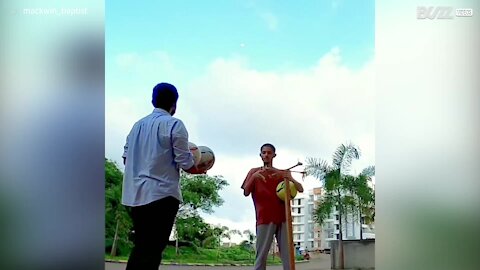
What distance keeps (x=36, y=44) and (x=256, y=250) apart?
2.48 feet

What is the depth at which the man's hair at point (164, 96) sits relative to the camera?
2408 mm

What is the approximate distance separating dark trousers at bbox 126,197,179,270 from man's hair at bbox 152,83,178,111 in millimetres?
235

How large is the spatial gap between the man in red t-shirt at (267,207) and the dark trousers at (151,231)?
204 mm

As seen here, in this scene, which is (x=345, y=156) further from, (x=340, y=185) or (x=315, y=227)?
(x=315, y=227)

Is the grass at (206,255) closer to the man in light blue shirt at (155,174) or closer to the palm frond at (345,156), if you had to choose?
the man in light blue shirt at (155,174)

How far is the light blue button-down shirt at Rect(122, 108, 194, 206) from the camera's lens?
2.39 metres

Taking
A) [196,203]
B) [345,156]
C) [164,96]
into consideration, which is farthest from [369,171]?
[164,96]

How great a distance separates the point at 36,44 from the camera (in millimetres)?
2398

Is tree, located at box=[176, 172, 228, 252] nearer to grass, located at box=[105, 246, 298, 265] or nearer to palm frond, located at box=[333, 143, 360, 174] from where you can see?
grass, located at box=[105, 246, 298, 265]

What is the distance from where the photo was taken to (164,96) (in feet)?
7.92

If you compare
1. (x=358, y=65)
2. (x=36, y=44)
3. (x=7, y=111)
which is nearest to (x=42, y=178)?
(x=7, y=111)

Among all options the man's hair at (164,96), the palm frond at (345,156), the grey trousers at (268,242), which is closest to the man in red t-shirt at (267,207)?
the grey trousers at (268,242)

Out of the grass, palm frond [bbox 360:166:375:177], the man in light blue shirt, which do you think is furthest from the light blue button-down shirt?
palm frond [bbox 360:166:375:177]

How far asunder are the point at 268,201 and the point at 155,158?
0.32m
